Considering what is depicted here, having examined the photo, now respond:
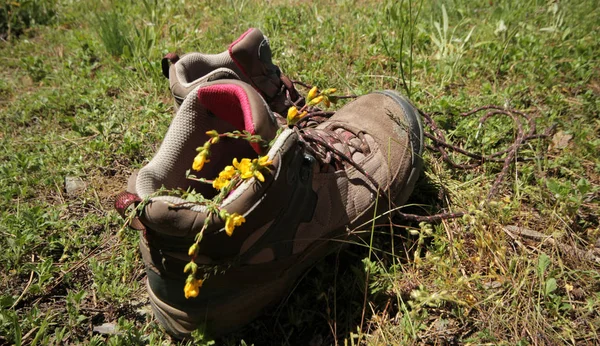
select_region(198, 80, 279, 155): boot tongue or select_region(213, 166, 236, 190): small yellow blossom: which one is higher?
select_region(198, 80, 279, 155): boot tongue

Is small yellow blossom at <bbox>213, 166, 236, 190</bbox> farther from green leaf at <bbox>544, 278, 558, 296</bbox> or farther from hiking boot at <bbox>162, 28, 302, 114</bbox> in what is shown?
green leaf at <bbox>544, 278, 558, 296</bbox>

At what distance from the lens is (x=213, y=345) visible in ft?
5.24

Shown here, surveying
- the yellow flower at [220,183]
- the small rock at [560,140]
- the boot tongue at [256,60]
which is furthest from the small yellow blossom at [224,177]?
the small rock at [560,140]

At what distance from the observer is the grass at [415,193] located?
1.61m

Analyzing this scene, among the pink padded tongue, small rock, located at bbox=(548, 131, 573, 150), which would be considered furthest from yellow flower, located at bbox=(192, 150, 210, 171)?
small rock, located at bbox=(548, 131, 573, 150)

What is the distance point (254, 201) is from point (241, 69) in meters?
1.13

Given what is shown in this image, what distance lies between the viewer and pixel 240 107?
5.01ft

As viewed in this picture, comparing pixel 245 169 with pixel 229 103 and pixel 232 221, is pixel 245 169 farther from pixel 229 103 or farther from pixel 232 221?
pixel 229 103

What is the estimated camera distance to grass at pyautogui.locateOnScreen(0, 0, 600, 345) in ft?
5.27

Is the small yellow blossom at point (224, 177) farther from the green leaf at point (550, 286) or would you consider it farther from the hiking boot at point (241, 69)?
the green leaf at point (550, 286)

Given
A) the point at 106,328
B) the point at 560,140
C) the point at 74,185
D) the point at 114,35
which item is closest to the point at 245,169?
the point at 106,328

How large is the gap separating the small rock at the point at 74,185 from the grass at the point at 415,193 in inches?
2.7

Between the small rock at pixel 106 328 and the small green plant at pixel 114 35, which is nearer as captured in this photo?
the small rock at pixel 106 328

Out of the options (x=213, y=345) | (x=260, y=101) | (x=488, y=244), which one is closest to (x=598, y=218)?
(x=488, y=244)
